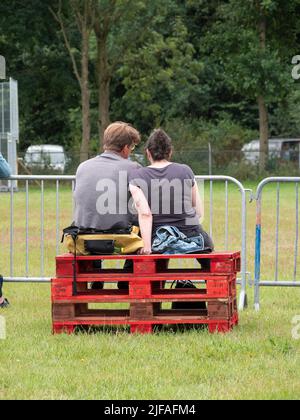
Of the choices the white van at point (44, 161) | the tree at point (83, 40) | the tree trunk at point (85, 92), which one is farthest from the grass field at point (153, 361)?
the tree trunk at point (85, 92)

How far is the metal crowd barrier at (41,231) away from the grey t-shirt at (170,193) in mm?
1492

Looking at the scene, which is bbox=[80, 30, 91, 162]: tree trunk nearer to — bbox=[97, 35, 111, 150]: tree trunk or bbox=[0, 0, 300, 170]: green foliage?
bbox=[97, 35, 111, 150]: tree trunk

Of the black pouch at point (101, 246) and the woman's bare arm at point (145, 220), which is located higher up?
the woman's bare arm at point (145, 220)

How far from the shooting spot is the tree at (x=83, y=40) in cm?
4391

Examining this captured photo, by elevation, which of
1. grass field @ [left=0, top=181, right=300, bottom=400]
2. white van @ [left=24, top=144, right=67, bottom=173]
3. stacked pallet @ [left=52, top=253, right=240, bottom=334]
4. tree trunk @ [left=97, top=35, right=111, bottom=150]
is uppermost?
tree trunk @ [left=97, top=35, right=111, bottom=150]

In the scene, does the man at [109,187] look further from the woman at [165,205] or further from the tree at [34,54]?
the tree at [34,54]

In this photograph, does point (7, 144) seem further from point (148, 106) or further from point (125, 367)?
point (125, 367)

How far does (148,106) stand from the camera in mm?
55406

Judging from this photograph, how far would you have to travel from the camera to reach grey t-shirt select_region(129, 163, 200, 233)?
9164 mm

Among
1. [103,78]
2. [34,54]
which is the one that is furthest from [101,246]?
[34,54]

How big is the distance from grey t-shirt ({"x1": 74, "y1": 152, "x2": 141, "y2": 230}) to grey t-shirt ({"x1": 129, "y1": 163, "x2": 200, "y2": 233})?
0.12 m

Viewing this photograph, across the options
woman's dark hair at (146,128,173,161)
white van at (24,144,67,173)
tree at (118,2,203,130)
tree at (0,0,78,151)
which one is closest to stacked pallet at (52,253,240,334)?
woman's dark hair at (146,128,173,161)

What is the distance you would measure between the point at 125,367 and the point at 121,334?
141cm

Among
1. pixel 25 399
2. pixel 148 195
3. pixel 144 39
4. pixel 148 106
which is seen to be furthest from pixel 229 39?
pixel 25 399
